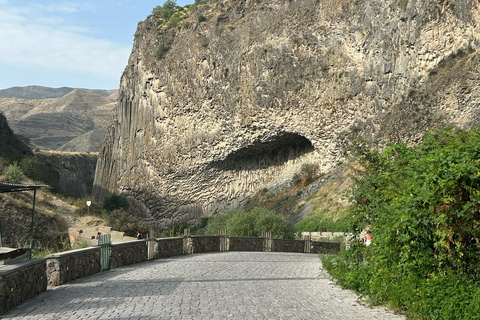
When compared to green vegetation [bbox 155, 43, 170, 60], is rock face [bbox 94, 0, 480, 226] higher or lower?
lower

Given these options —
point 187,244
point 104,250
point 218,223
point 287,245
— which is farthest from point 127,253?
point 218,223

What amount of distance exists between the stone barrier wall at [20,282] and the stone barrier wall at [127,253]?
15.7ft

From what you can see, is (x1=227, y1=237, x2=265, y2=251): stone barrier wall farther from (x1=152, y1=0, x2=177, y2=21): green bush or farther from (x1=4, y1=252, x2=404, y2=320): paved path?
(x1=152, y1=0, x2=177, y2=21): green bush

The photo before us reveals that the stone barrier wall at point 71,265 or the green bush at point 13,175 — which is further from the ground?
the green bush at point 13,175

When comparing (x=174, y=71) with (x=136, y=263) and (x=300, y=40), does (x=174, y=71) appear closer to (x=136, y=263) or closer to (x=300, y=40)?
(x=300, y=40)

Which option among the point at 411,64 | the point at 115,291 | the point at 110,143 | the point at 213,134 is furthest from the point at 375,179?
the point at 110,143

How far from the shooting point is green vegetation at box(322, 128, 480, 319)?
7.12m

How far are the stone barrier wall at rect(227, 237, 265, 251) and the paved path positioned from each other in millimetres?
10708

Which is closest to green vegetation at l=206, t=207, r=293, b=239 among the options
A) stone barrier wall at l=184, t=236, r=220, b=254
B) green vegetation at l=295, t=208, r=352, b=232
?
green vegetation at l=295, t=208, r=352, b=232

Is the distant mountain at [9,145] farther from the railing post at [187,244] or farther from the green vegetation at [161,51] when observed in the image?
the railing post at [187,244]

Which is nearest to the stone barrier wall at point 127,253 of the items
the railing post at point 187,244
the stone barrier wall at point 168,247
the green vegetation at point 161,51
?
the stone barrier wall at point 168,247

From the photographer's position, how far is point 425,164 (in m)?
8.23

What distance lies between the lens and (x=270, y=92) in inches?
2311

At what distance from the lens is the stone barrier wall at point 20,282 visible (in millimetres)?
8516
